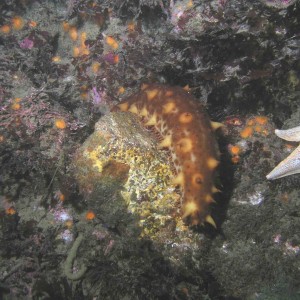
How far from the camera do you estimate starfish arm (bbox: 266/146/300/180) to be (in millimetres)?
3152

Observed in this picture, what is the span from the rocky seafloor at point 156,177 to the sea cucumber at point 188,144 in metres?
0.21

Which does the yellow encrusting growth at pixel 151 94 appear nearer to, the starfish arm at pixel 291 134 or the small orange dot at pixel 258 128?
the small orange dot at pixel 258 128

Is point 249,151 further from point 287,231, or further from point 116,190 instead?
point 116,190

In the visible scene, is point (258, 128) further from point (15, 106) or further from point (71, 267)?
point (15, 106)

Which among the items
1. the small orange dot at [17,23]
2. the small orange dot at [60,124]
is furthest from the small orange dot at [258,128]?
the small orange dot at [17,23]

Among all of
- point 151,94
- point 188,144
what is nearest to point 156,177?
point 188,144

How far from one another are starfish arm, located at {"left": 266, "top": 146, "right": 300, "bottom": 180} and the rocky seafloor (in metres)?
0.16

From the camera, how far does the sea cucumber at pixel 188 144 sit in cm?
269

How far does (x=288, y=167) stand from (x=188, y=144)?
4.14ft

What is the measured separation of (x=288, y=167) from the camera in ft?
10.4

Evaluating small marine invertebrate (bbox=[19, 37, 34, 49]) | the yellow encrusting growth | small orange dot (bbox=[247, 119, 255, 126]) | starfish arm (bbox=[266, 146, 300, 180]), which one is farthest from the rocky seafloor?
small marine invertebrate (bbox=[19, 37, 34, 49])

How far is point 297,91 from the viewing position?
373 centimetres

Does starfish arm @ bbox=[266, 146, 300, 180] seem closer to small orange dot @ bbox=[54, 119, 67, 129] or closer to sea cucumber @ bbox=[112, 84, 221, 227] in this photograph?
sea cucumber @ bbox=[112, 84, 221, 227]

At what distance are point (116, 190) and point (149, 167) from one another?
43cm
